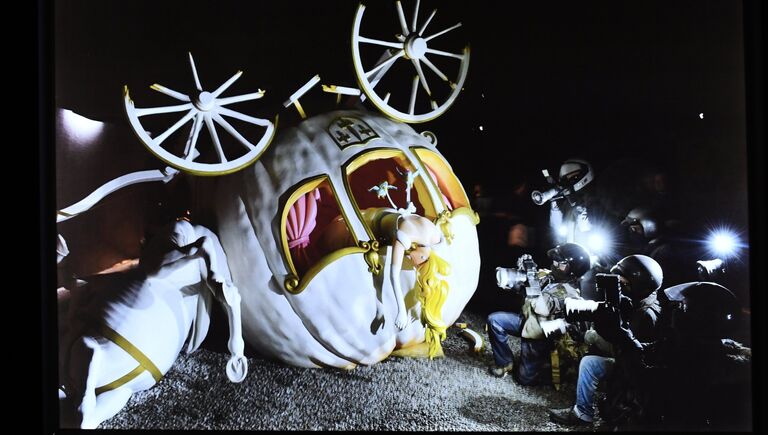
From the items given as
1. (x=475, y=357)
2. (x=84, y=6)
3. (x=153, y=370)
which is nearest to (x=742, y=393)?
(x=475, y=357)

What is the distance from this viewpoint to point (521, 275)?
8.25 ft

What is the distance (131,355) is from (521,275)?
64.1 inches

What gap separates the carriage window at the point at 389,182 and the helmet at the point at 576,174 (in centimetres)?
60

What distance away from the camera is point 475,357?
8.25ft

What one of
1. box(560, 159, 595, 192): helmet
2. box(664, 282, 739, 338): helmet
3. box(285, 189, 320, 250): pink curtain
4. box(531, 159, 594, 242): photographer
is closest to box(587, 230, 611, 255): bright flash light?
box(531, 159, 594, 242): photographer

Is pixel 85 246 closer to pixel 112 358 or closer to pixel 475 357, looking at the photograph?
pixel 112 358

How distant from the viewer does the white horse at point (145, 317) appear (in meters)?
2.29

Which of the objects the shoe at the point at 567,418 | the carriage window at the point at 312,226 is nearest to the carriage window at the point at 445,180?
the carriage window at the point at 312,226

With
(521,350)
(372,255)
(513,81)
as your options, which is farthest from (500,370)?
(513,81)

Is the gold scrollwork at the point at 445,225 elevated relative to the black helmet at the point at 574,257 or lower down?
elevated

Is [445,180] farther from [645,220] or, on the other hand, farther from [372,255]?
[645,220]

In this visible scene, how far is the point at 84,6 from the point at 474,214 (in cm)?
190

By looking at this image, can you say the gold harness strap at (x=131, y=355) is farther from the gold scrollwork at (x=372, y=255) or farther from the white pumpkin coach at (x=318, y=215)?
the gold scrollwork at (x=372, y=255)

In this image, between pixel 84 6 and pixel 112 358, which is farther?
pixel 84 6
